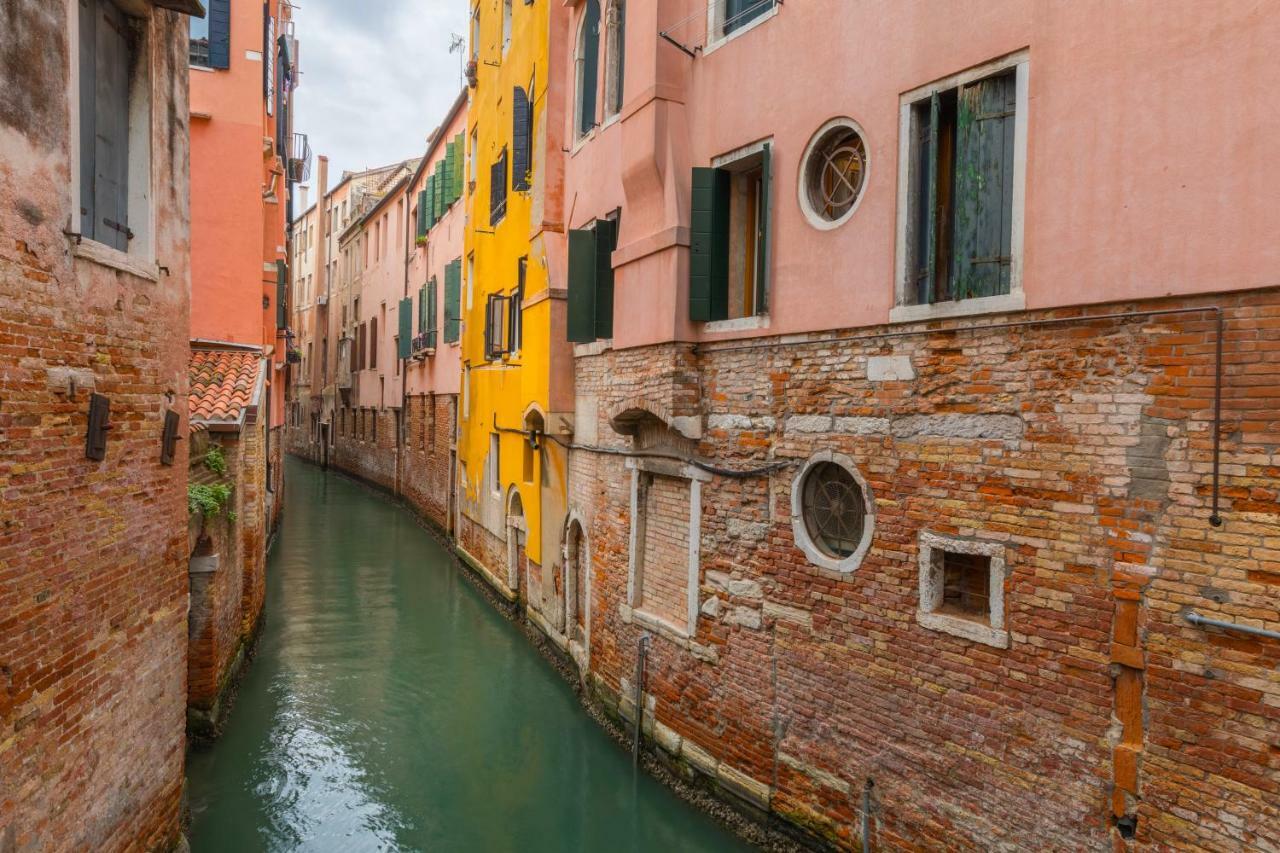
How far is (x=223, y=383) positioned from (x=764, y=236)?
7.71m

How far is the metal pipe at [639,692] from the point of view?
8.32 meters

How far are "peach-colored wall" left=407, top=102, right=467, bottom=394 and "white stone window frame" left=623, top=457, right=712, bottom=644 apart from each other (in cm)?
1113

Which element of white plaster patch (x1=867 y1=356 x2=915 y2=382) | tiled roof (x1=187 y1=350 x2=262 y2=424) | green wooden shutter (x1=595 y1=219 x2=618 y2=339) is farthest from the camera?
tiled roof (x1=187 y1=350 x2=262 y2=424)

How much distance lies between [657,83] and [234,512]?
6.87 meters

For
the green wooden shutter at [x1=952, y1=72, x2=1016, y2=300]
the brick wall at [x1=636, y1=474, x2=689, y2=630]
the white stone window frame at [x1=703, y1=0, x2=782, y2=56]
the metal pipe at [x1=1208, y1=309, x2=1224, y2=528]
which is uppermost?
the white stone window frame at [x1=703, y1=0, x2=782, y2=56]

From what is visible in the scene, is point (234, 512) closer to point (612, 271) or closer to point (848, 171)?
point (612, 271)

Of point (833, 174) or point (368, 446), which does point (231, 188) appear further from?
point (368, 446)

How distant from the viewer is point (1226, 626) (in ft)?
13.1

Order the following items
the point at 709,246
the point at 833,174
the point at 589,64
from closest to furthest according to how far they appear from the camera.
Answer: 1. the point at 833,174
2. the point at 709,246
3. the point at 589,64

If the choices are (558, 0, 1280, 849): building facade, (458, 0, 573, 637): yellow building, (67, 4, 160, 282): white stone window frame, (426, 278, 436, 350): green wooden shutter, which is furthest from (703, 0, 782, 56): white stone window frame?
(426, 278, 436, 350): green wooden shutter

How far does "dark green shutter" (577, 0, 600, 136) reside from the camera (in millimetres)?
9914

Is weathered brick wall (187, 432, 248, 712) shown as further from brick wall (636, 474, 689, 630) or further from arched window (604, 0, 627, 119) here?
arched window (604, 0, 627, 119)

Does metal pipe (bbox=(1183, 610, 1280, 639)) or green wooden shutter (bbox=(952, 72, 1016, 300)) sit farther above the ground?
green wooden shutter (bbox=(952, 72, 1016, 300))

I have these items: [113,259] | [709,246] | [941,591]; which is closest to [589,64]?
[709,246]
